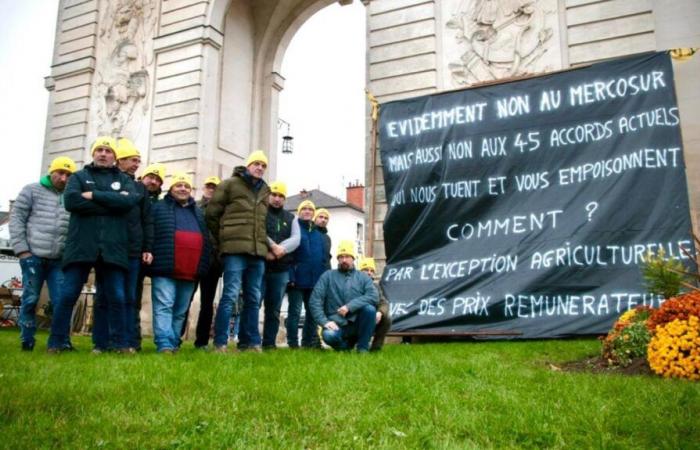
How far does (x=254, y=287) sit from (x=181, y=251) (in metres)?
0.92

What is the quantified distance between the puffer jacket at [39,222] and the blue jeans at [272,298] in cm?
241

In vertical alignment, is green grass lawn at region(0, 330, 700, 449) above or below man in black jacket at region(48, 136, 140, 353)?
below

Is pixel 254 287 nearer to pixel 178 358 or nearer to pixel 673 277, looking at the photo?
pixel 178 358

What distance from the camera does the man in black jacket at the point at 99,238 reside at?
228 inches

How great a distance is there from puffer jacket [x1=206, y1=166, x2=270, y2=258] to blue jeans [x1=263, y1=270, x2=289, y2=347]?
634 millimetres

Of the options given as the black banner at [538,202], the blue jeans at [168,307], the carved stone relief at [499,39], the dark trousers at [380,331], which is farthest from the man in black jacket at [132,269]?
the carved stone relief at [499,39]

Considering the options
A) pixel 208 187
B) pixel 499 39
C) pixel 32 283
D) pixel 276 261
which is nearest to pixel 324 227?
pixel 276 261

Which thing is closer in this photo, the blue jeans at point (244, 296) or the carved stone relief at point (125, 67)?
the blue jeans at point (244, 296)

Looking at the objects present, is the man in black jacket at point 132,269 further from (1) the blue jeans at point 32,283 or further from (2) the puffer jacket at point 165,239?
(1) the blue jeans at point 32,283

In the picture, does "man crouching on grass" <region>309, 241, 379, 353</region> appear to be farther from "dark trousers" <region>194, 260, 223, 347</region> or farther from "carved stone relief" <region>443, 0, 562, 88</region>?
"carved stone relief" <region>443, 0, 562, 88</region>

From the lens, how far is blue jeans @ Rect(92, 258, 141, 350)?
6203 mm

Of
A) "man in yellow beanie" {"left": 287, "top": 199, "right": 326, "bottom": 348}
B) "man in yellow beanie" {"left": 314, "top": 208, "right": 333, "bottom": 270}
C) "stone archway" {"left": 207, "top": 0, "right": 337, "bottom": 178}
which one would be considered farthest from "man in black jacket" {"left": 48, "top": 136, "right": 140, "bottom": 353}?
"stone archway" {"left": 207, "top": 0, "right": 337, "bottom": 178}

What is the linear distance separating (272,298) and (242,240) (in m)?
1.10

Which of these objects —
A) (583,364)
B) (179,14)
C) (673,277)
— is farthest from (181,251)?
(179,14)
